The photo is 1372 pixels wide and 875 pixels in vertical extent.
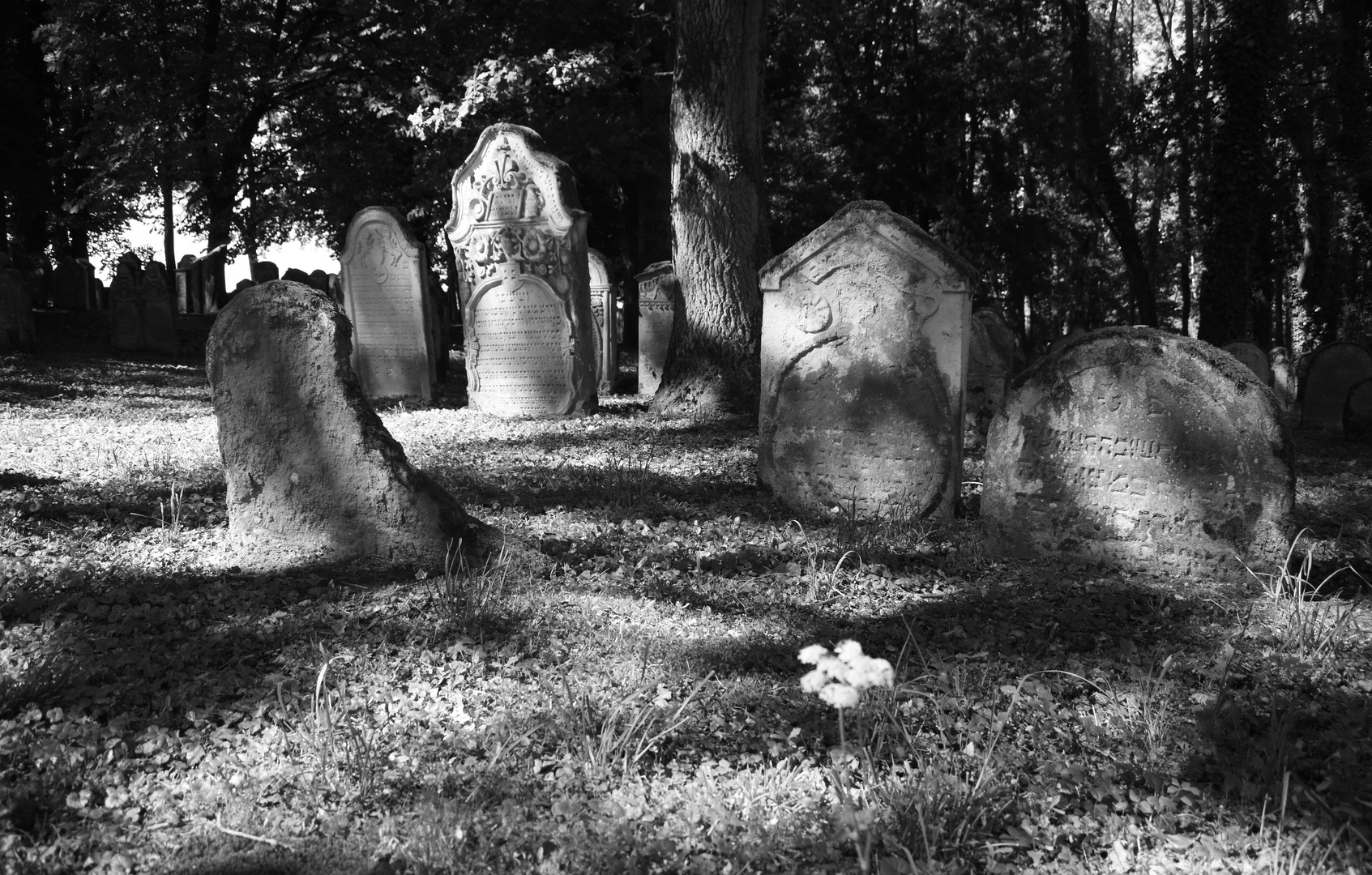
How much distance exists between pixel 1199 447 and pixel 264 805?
4204 mm

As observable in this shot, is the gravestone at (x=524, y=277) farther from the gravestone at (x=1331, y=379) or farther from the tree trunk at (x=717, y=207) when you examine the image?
the gravestone at (x=1331, y=379)

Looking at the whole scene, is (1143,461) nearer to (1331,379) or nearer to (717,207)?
(717,207)

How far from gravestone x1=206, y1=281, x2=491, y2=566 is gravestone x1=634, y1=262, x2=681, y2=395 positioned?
7.99m

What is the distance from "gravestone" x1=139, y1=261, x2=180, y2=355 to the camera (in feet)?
50.7

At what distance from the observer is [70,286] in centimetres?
1952

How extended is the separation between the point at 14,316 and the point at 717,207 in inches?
405

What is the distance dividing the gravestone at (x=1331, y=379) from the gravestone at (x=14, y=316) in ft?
55.8

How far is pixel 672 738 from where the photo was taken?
3082mm

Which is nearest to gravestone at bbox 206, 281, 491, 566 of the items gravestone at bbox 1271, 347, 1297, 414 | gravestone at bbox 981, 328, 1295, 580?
gravestone at bbox 981, 328, 1295, 580

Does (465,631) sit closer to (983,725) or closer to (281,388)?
(281,388)

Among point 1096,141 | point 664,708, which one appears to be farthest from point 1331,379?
point 664,708

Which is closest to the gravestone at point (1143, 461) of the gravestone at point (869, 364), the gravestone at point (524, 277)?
the gravestone at point (869, 364)

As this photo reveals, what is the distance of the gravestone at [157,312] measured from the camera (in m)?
15.4

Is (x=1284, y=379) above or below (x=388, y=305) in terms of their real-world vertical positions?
below
